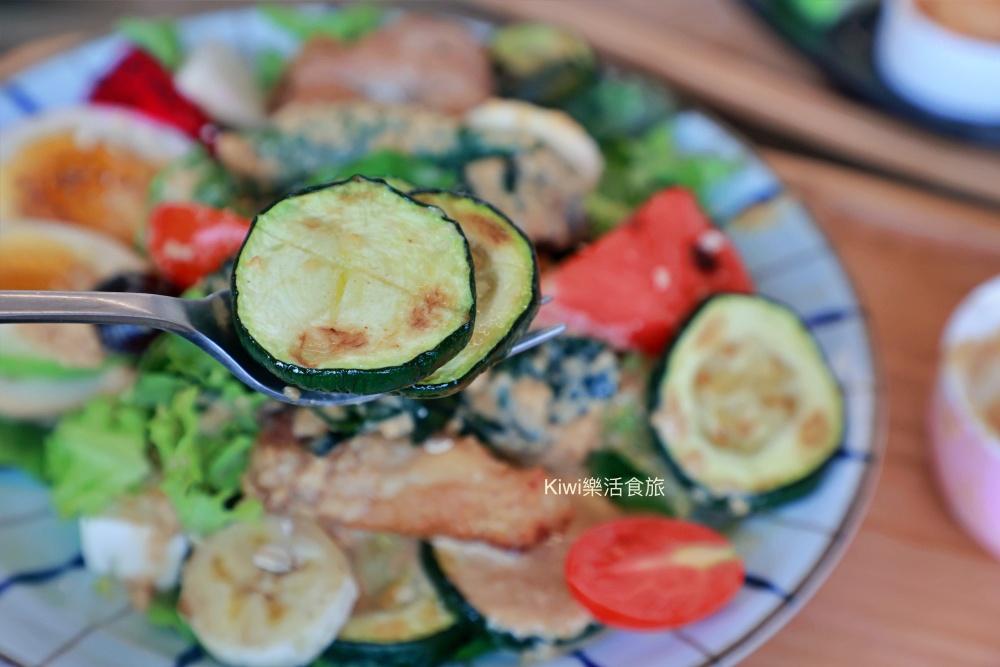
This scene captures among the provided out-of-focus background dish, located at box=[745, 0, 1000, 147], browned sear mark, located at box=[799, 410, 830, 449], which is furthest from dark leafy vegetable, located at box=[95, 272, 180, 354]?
out-of-focus background dish, located at box=[745, 0, 1000, 147]

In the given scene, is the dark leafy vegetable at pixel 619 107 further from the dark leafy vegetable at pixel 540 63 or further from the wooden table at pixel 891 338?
the wooden table at pixel 891 338

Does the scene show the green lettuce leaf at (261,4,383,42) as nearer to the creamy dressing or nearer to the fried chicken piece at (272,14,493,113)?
the fried chicken piece at (272,14,493,113)

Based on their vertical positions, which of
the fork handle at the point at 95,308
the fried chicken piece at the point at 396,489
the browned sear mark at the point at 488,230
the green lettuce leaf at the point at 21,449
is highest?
the browned sear mark at the point at 488,230

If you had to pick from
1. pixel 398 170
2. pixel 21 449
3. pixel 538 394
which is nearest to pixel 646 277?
pixel 538 394

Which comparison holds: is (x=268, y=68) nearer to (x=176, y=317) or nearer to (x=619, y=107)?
(x=619, y=107)

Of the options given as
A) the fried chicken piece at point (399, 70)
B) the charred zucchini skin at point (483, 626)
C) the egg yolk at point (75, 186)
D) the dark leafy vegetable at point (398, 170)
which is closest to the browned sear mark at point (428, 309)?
the charred zucchini skin at point (483, 626)

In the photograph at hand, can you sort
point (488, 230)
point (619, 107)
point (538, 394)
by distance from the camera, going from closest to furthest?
1. point (488, 230)
2. point (538, 394)
3. point (619, 107)
